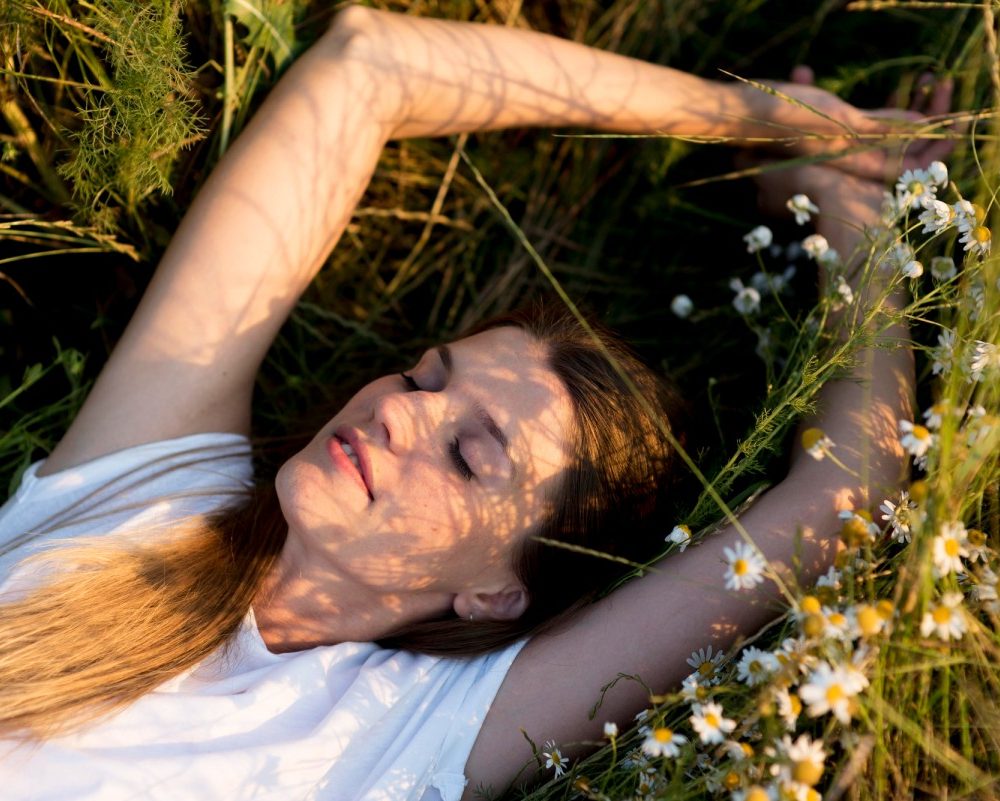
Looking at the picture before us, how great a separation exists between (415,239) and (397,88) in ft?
2.86

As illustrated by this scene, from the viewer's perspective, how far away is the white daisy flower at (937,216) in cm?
182

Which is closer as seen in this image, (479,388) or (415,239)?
(479,388)

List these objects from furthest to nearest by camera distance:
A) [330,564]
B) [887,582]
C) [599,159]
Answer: [599,159], [330,564], [887,582]

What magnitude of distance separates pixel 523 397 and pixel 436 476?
281 mm

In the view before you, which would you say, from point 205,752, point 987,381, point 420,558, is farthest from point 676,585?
point 205,752

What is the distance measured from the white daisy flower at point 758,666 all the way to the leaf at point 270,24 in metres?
1.98

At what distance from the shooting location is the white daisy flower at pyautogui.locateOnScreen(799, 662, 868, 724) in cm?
137

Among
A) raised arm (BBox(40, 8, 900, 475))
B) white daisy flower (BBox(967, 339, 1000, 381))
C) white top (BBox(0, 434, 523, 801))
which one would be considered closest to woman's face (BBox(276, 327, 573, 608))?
white top (BBox(0, 434, 523, 801))

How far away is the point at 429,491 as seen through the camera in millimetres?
1958

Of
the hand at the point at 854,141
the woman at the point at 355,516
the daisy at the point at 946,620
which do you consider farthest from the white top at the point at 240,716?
the hand at the point at 854,141

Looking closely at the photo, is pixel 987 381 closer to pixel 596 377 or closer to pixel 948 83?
pixel 596 377

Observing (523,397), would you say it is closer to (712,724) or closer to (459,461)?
(459,461)

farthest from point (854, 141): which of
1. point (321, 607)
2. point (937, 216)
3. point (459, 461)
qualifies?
point (321, 607)

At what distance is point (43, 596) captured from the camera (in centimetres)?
205
